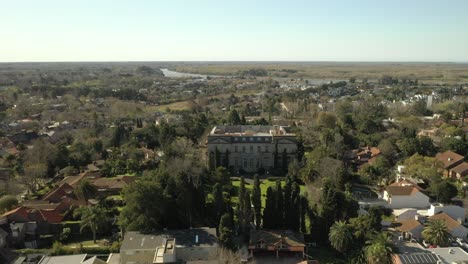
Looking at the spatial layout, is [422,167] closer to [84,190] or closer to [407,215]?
[407,215]

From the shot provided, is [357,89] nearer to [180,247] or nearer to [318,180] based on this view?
[318,180]

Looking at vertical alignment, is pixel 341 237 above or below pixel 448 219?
above

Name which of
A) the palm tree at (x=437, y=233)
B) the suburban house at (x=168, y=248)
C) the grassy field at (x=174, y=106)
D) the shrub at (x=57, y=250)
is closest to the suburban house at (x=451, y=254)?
the palm tree at (x=437, y=233)

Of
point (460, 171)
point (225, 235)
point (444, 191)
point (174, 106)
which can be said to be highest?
point (225, 235)

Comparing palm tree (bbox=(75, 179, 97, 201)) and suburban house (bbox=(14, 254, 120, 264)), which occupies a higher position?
palm tree (bbox=(75, 179, 97, 201))

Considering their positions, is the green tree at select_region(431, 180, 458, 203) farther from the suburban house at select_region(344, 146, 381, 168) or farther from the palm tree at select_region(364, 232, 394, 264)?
the palm tree at select_region(364, 232, 394, 264)

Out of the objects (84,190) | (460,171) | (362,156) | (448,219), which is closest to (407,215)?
(448,219)

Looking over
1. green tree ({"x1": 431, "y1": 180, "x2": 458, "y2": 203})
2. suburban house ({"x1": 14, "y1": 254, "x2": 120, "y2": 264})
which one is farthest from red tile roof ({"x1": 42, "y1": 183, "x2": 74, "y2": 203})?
green tree ({"x1": 431, "y1": 180, "x2": 458, "y2": 203})
